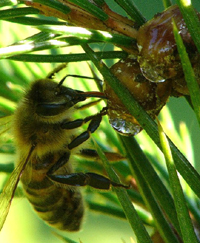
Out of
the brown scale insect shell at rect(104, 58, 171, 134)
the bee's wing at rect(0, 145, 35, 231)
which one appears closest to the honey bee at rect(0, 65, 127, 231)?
the bee's wing at rect(0, 145, 35, 231)

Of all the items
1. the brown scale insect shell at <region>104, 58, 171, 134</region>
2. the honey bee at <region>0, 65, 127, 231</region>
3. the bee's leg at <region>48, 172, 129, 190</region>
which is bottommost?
the brown scale insect shell at <region>104, 58, 171, 134</region>

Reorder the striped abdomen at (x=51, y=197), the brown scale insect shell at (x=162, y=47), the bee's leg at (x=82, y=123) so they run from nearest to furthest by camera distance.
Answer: the brown scale insect shell at (x=162, y=47), the bee's leg at (x=82, y=123), the striped abdomen at (x=51, y=197)

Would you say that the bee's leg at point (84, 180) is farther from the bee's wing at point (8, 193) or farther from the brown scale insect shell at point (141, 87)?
the brown scale insect shell at point (141, 87)

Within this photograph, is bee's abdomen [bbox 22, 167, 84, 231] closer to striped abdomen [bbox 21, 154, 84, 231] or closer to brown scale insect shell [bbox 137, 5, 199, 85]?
striped abdomen [bbox 21, 154, 84, 231]

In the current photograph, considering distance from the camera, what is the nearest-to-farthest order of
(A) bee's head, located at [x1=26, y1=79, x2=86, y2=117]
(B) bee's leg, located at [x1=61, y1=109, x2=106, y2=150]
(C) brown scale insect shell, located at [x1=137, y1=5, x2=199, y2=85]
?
(C) brown scale insect shell, located at [x1=137, y1=5, x2=199, y2=85]
(B) bee's leg, located at [x1=61, y1=109, x2=106, y2=150]
(A) bee's head, located at [x1=26, y1=79, x2=86, y2=117]

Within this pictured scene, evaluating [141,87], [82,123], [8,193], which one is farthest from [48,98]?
[141,87]

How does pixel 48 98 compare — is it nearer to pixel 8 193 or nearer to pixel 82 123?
pixel 82 123

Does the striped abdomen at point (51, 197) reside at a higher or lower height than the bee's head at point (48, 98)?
lower

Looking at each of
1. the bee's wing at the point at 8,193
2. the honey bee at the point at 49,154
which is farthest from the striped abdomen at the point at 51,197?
the bee's wing at the point at 8,193

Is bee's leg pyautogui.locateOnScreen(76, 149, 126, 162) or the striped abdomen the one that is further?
the striped abdomen
